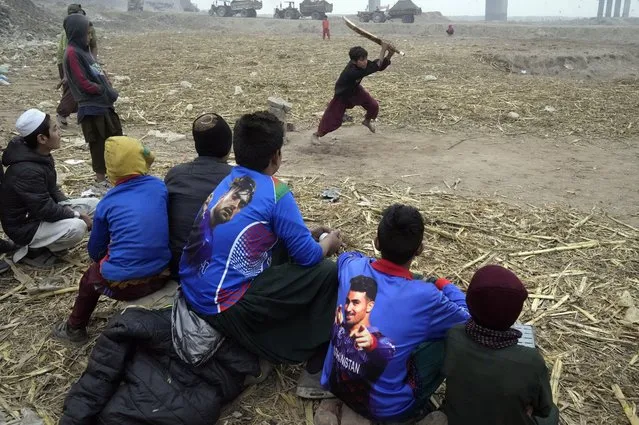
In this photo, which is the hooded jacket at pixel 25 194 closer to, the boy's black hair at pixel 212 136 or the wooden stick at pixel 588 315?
the boy's black hair at pixel 212 136

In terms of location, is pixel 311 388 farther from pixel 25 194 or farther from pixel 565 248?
pixel 565 248

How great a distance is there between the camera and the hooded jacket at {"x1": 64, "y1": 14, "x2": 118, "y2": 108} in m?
5.30

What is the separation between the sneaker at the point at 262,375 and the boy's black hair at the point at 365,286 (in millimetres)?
804

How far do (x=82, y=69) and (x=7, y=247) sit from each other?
7.50ft

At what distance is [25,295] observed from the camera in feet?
11.9

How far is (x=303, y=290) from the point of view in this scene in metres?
2.70

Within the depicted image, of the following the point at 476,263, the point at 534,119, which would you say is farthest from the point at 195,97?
the point at 476,263

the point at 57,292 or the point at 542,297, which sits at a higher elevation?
the point at 57,292

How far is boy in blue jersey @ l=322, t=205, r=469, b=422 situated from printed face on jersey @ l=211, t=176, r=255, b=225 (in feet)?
2.18

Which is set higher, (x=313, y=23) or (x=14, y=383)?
(x=313, y=23)

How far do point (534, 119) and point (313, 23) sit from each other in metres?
31.5

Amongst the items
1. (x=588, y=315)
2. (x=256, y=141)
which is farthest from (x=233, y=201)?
(x=588, y=315)

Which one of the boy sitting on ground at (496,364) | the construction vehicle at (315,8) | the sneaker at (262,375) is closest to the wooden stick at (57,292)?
the sneaker at (262,375)

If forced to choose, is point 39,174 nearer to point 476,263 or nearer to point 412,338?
point 412,338
